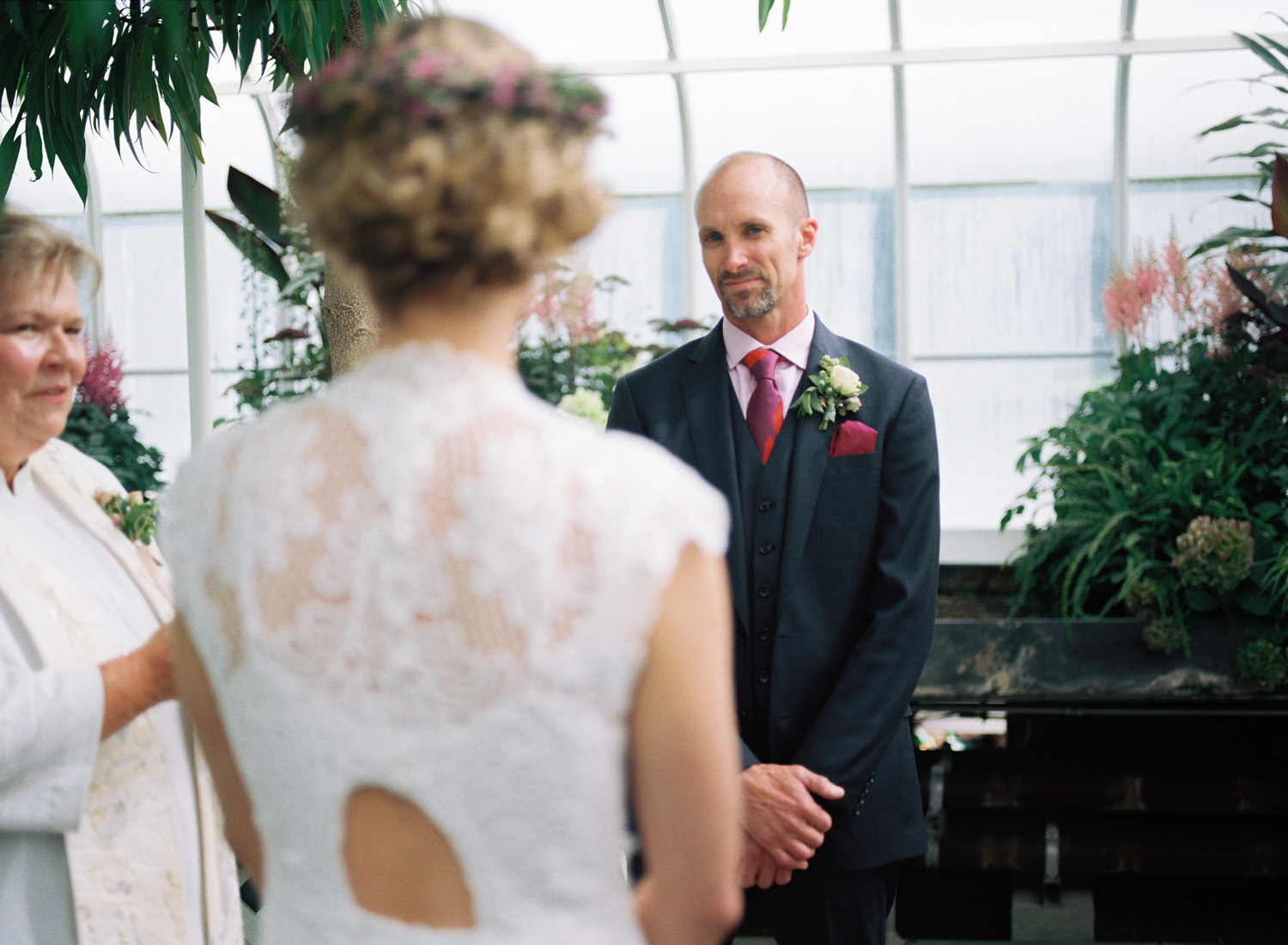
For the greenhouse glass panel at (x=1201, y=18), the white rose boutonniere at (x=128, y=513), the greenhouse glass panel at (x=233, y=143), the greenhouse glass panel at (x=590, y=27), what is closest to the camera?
the white rose boutonniere at (x=128, y=513)

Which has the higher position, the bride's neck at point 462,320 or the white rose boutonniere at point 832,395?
the bride's neck at point 462,320

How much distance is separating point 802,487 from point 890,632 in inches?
10.9

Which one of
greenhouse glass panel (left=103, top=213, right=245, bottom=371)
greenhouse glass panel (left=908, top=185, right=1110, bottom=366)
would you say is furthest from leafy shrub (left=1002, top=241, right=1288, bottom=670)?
greenhouse glass panel (left=103, top=213, right=245, bottom=371)

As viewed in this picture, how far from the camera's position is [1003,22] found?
5.71 meters

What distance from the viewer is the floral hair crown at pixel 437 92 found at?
79cm

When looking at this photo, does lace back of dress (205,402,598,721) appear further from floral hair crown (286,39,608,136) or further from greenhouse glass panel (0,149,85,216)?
greenhouse glass panel (0,149,85,216)

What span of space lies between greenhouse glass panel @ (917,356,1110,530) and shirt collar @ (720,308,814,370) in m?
3.94

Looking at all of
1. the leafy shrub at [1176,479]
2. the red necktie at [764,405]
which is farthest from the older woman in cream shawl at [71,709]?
the leafy shrub at [1176,479]

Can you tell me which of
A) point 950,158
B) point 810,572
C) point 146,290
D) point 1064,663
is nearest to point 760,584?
point 810,572

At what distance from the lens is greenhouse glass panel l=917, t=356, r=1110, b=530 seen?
586 cm

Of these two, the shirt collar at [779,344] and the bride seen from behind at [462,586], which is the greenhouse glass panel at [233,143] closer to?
the shirt collar at [779,344]

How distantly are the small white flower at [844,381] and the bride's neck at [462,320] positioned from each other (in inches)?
46.0

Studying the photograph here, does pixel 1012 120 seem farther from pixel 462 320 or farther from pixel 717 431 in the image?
pixel 462 320

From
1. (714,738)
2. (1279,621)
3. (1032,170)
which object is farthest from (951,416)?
(714,738)
